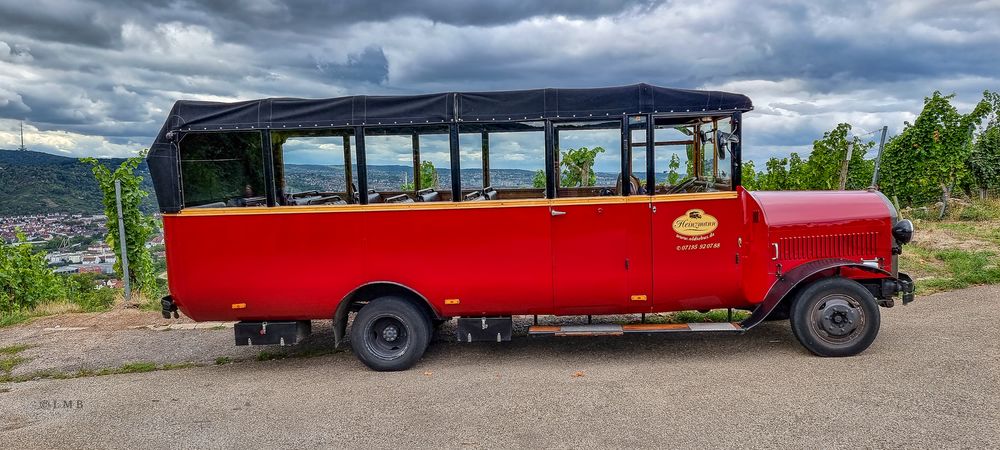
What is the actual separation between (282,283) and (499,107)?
2.89 metres

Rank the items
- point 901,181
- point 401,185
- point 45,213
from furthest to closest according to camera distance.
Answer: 1. point 45,213
2. point 901,181
3. point 401,185

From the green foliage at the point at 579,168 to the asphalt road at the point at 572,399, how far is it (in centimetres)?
190

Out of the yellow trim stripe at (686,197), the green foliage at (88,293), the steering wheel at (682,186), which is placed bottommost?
the green foliage at (88,293)

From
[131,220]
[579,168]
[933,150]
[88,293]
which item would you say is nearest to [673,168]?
[579,168]

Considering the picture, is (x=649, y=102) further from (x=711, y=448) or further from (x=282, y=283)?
(x=282, y=283)

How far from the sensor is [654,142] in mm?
6277

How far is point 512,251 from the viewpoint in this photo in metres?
6.29

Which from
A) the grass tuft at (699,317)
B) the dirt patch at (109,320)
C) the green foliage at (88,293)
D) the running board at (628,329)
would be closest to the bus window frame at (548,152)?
the running board at (628,329)

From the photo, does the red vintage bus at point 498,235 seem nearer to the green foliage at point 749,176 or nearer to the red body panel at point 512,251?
the red body panel at point 512,251

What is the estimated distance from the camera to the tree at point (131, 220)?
11.4m

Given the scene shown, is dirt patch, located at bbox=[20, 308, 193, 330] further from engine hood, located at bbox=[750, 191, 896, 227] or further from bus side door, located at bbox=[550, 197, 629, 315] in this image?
engine hood, located at bbox=[750, 191, 896, 227]

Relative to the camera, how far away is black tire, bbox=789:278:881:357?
621 centimetres

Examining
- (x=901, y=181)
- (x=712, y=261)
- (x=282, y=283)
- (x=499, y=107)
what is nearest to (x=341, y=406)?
(x=282, y=283)

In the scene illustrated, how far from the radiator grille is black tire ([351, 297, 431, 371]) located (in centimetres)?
400
